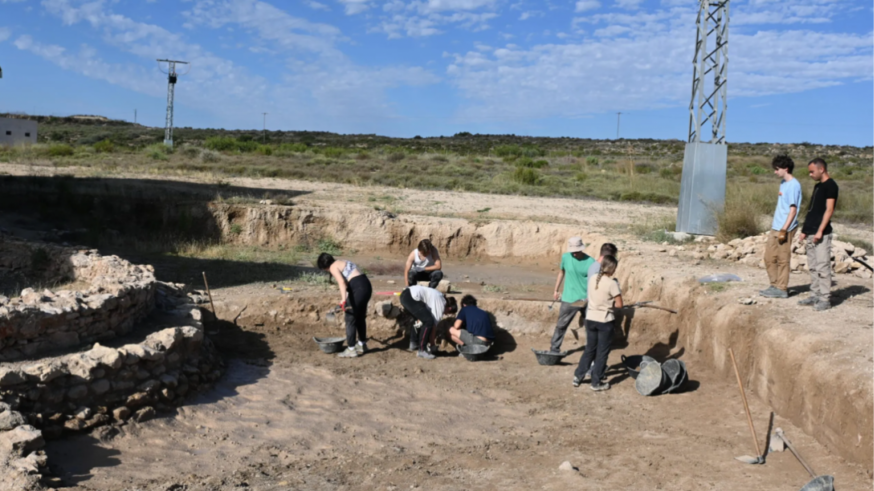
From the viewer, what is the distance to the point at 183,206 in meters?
17.6

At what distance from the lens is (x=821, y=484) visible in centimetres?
536

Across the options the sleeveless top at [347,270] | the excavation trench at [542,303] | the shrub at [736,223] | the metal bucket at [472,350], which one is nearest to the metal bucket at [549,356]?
the excavation trench at [542,303]

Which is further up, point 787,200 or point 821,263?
point 787,200

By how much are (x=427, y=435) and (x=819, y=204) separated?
488 cm

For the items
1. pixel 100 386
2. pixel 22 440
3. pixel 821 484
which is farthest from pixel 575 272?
pixel 22 440

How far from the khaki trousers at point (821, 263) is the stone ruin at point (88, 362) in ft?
22.7

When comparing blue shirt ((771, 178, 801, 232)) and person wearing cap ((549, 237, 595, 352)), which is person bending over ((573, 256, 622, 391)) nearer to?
person wearing cap ((549, 237, 595, 352))

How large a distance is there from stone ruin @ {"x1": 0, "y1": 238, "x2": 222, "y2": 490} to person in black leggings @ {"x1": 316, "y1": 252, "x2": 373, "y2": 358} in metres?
1.72

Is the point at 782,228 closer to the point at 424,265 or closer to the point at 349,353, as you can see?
the point at 424,265

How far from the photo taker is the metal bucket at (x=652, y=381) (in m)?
8.45

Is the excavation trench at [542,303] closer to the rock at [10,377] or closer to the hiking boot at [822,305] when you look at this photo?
the hiking boot at [822,305]

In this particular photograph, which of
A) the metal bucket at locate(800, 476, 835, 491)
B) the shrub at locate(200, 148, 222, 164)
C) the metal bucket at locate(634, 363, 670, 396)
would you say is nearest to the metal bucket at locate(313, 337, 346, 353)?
the metal bucket at locate(634, 363, 670, 396)

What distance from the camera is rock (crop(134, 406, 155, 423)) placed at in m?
7.13

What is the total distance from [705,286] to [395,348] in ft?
14.6
